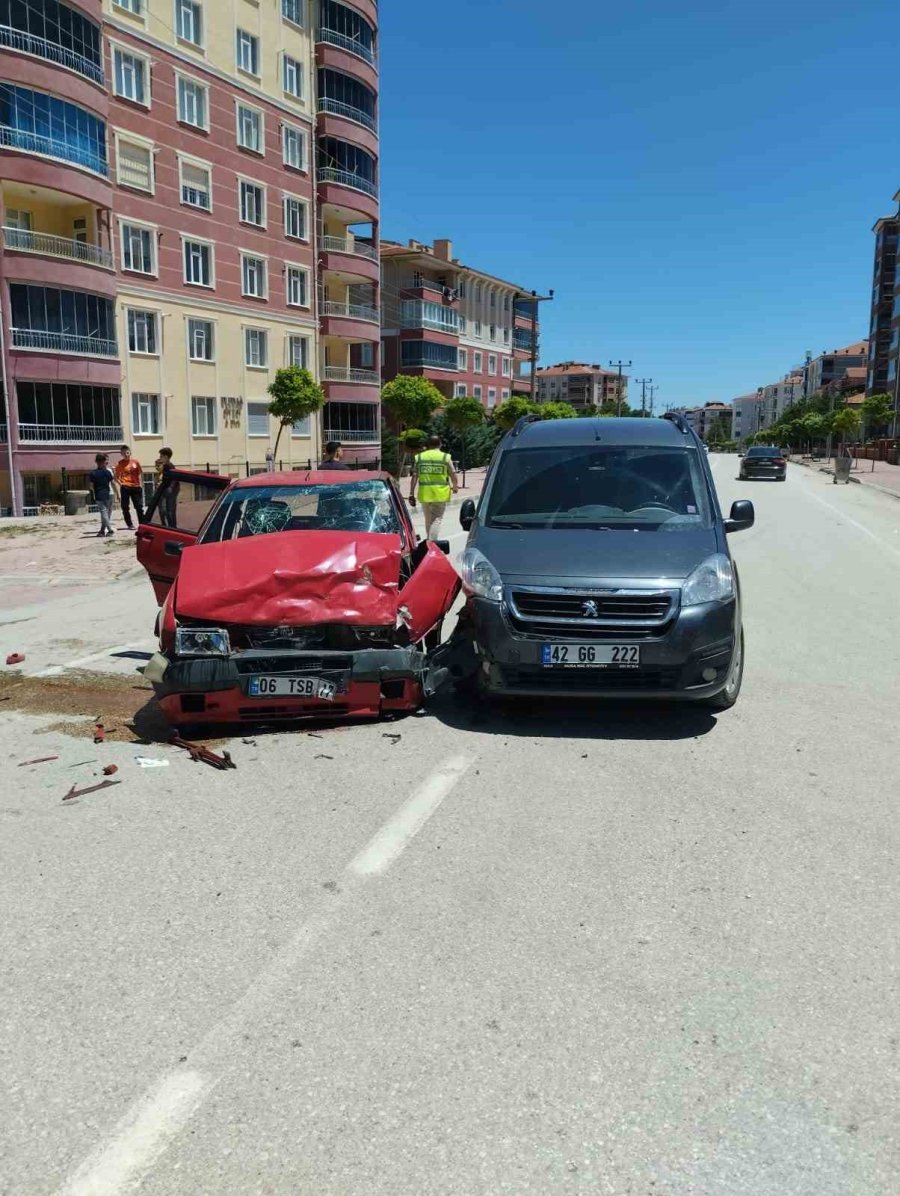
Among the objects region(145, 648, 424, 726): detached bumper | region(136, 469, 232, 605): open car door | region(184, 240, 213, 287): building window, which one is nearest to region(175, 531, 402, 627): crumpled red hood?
region(145, 648, 424, 726): detached bumper

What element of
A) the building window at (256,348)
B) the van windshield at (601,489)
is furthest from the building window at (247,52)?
the van windshield at (601,489)

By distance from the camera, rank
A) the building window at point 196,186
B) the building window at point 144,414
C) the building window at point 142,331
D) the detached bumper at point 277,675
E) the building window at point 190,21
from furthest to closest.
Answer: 1. the building window at point 196,186
2. the building window at point 190,21
3. the building window at point 144,414
4. the building window at point 142,331
5. the detached bumper at point 277,675

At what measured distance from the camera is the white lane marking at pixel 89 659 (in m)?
7.79

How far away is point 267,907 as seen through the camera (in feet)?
12.3

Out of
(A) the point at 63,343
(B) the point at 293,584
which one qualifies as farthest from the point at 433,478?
(A) the point at 63,343

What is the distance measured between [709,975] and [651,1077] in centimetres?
61

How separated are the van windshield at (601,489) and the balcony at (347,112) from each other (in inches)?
1586

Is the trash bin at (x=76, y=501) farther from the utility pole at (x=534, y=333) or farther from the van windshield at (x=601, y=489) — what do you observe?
the utility pole at (x=534, y=333)

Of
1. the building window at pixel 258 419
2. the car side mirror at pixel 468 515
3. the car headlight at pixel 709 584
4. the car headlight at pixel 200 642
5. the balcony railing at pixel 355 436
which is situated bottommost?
the car headlight at pixel 200 642

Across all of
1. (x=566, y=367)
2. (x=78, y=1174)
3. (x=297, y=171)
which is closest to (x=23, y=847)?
(x=78, y=1174)

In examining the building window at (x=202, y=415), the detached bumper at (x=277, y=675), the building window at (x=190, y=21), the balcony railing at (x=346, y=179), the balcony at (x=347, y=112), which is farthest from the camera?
the balcony railing at (x=346, y=179)

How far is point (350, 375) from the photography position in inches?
1832

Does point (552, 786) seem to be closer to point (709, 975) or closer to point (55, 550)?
point (709, 975)

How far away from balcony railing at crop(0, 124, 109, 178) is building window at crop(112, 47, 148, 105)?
13.2ft
